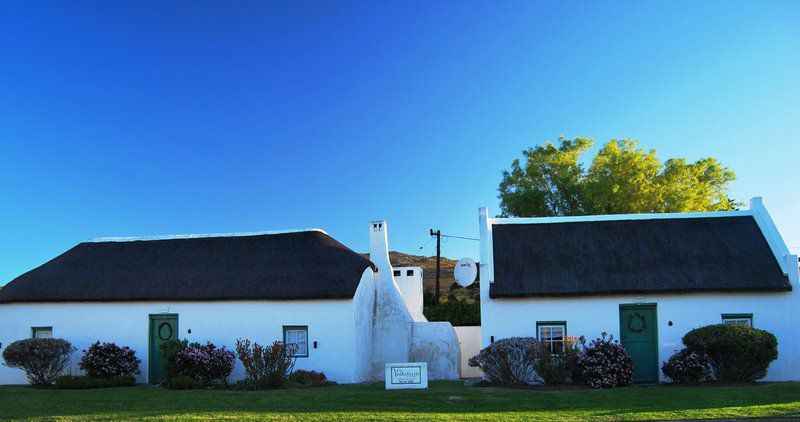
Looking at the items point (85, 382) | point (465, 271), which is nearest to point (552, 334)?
point (465, 271)

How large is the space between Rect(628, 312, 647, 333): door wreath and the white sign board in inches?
255

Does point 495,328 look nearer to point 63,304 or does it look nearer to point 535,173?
point 63,304

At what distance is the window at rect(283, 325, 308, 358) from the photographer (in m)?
21.5

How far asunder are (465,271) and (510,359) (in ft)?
24.2

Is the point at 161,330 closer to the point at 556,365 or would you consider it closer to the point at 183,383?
the point at 183,383

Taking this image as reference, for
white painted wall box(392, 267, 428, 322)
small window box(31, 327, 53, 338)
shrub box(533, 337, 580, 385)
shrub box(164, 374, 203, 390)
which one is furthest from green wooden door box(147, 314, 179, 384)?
shrub box(533, 337, 580, 385)

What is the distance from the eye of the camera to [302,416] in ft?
43.0

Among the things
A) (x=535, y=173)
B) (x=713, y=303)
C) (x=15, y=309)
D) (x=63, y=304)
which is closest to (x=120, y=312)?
(x=63, y=304)

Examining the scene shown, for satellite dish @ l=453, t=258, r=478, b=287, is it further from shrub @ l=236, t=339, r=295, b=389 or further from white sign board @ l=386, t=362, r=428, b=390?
white sign board @ l=386, t=362, r=428, b=390

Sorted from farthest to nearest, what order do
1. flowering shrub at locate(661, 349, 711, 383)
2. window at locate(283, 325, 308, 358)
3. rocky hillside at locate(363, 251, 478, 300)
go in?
rocky hillside at locate(363, 251, 478, 300) → window at locate(283, 325, 308, 358) → flowering shrub at locate(661, 349, 711, 383)

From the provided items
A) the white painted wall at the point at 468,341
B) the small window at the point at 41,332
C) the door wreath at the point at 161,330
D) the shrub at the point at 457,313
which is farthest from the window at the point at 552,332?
the small window at the point at 41,332

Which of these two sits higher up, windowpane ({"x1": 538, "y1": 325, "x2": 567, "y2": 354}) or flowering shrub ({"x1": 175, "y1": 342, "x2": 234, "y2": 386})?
windowpane ({"x1": 538, "y1": 325, "x2": 567, "y2": 354})

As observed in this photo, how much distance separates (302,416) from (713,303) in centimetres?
1216

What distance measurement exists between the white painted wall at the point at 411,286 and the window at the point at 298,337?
614 centimetres
